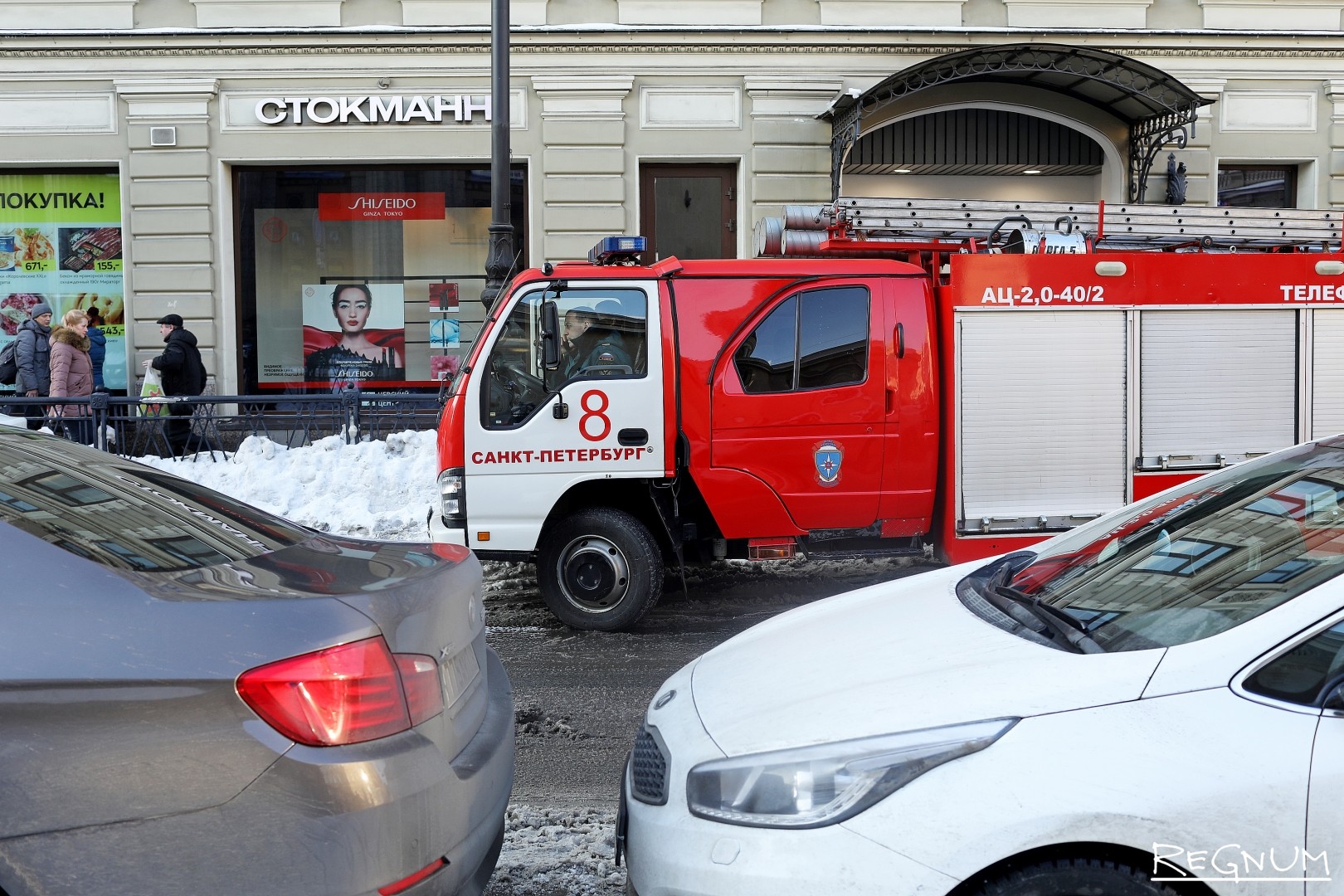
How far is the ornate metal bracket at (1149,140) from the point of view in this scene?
1380 centimetres

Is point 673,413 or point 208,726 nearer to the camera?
point 208,726

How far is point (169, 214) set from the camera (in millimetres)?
14367

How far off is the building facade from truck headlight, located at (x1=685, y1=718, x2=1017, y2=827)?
1240cm

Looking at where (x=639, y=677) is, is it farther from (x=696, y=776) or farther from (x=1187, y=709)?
(x=1187, y=709)

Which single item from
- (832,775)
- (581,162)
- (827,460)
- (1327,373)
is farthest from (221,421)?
(832,775)

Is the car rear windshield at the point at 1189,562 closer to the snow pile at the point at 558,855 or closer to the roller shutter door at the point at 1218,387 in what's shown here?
the snow pile at the point at 558,855

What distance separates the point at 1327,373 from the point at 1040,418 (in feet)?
6.49

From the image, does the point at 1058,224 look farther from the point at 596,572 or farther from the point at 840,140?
the point at 840,140

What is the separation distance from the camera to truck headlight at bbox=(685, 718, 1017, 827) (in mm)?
2312

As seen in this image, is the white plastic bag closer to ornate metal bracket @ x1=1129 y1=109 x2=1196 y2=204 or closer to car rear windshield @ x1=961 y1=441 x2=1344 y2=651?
car rear windshield @ x1=961 y1=441 x2=1344 y2=651

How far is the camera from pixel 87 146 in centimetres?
1434

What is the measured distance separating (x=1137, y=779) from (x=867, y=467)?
182 inches

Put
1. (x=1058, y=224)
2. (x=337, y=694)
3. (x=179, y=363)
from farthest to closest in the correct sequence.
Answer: (x=179, y=363), (x=1058, y=224), (x=337, y=694)

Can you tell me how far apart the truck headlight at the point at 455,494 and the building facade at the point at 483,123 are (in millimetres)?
8237
